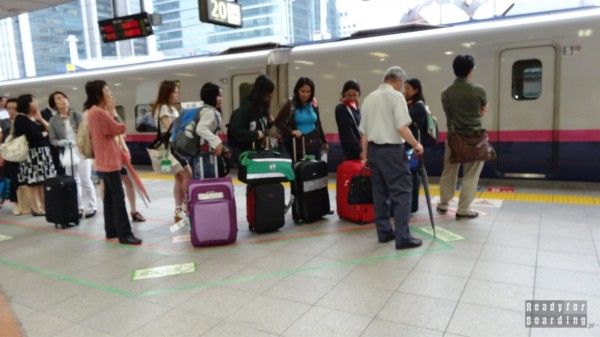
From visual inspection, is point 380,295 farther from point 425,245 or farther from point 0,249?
point 0,249

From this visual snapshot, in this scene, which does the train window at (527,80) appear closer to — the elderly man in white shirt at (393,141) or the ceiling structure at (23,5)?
the elderly man in white shirt at (393,141)

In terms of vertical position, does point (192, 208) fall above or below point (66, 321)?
above

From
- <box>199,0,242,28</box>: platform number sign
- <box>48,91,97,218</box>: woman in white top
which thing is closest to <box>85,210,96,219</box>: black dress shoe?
<box>48,91,97,218</box>: woman in white top

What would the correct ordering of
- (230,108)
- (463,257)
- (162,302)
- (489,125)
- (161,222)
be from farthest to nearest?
(230,108) → (489,125) → (161,222) → (463,257) → (162,302)

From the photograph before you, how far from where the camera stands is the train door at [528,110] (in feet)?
20.0

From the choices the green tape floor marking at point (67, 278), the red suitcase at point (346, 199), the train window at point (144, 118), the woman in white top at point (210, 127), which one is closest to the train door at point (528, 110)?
the red suitcase at point (346, 199)

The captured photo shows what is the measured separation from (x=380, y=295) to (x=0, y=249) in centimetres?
407

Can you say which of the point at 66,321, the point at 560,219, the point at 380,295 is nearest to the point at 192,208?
the point at 66,321

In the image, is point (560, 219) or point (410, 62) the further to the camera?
point (410, 62)

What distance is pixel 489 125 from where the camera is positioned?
6.50 meters

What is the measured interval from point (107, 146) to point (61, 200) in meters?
1.48

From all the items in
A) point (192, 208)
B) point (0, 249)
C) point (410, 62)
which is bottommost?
point (0, 249)

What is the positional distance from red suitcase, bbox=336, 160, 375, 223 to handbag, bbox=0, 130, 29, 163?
4.04 meters

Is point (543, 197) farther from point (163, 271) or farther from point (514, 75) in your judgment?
point (163, 271)
